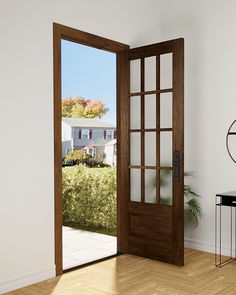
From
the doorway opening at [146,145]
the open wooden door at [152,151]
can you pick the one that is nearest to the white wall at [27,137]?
the doorway opening at [146,145]

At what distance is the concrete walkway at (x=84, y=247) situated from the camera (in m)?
4.48

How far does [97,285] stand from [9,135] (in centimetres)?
154

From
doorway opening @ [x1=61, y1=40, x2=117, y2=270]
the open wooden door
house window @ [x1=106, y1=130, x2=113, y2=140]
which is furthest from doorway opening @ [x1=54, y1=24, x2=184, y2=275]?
house window @ [x1=106, y1=130, x2=113, y2=140]

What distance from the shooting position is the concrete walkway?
4480 millimetres

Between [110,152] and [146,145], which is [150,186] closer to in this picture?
[146,145]

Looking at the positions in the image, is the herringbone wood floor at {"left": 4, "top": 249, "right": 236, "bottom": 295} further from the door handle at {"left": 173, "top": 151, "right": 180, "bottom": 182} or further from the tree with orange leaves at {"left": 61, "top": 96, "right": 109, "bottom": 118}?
the tree with orange leaves at {"left": 61, "top": 96, "right": 109, "bottom": 118}

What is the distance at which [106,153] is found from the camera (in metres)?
7.38

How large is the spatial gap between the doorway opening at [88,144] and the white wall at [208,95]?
67.4 inches

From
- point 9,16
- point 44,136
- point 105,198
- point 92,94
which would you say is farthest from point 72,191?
point 9,16

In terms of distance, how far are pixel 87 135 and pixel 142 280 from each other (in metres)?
4.08

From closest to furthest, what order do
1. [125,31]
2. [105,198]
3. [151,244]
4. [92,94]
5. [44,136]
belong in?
[44,136], [151,244], [125,31], [105,198], [92,94]

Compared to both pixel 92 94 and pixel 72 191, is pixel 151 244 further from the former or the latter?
pixel 92 94

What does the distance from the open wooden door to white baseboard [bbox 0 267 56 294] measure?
1.13 m

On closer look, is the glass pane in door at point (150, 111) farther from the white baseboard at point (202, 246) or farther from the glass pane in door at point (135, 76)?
the white baseboard at point (202, 246)
